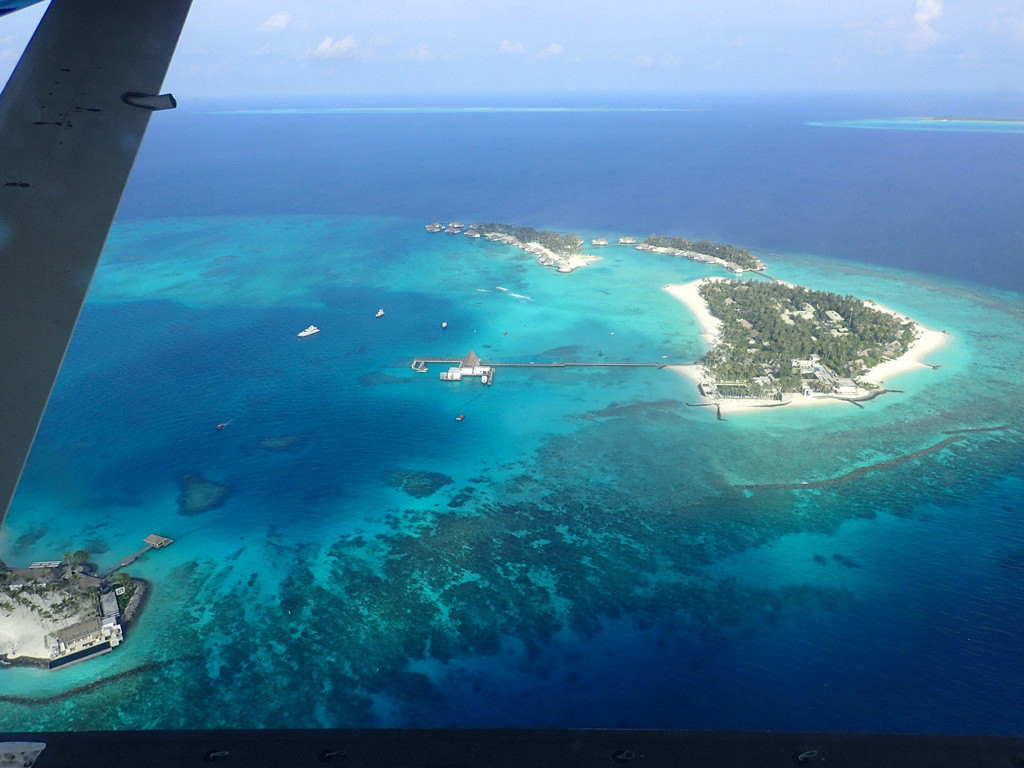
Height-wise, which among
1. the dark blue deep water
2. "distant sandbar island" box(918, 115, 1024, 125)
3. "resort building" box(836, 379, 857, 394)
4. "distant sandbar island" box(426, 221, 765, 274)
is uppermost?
"distant sandbar island" box(918, 115, 1024, 125)

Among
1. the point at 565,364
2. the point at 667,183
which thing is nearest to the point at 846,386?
the point at 565,364

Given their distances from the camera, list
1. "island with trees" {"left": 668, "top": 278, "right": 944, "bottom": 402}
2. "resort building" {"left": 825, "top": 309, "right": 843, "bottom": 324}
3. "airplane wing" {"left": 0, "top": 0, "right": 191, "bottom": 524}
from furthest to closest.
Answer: "resort building" {"left": 825, "top": 309, "right": 843, "bottom": 324} → "island with trees" {"left": 668, "top": 278, "right": 944, "bottom": 402} → "airplane wing" {"left": 0, "top": 0, "right": 191, "bottom": 524}

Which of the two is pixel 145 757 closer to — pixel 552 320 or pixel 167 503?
pixel 167 503

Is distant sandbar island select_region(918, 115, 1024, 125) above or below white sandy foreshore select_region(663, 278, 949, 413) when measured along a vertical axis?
above

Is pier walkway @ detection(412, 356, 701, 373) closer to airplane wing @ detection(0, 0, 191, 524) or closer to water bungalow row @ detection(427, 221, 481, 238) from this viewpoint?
airplane wing @ detection(0, 0, 191, 524)

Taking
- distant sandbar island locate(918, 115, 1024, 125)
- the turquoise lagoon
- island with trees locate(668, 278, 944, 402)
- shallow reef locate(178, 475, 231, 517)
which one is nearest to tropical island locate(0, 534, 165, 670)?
the turquoise lagoon

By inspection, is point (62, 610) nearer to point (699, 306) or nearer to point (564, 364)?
point (564, 364)
